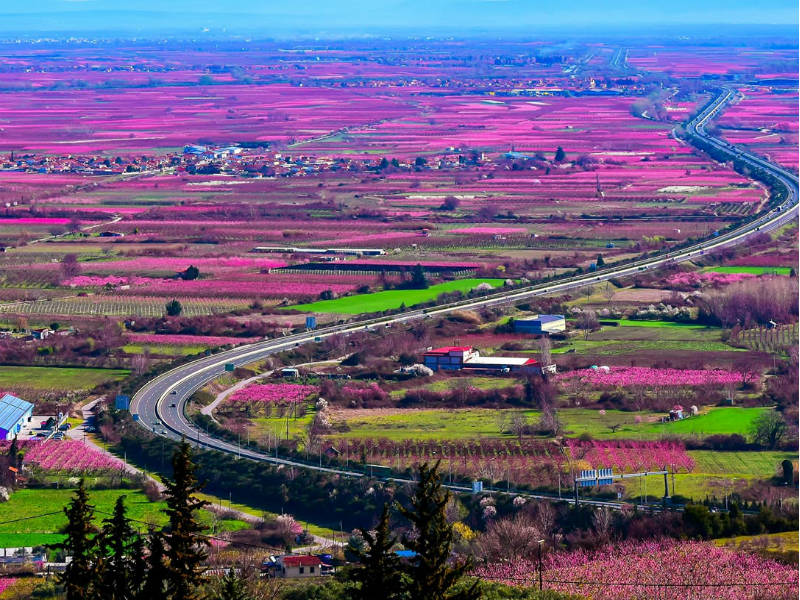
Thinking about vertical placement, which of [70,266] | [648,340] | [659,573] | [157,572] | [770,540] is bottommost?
[70,266]

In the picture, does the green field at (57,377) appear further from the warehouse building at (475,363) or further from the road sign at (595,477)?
the road sign at (595,477)

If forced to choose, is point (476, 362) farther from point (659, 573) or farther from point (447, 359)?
point (659, 573)

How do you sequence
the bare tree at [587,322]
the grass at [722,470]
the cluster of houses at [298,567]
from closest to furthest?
1. the cluster of houses at [298,567]
2. the grass at [722,470]
3. the bare tree at [587,322]

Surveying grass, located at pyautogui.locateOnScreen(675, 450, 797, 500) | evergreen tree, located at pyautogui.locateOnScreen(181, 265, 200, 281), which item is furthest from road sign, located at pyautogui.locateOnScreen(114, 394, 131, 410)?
evergreen tree, located at pyautogui.locateOnScreen(181, 265, 200, 281)

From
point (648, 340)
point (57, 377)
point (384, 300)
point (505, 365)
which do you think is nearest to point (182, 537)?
point (505, 365)

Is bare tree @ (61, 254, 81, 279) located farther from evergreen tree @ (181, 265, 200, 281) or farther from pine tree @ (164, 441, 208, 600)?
pine tree @ (164, 441, 208, 600)

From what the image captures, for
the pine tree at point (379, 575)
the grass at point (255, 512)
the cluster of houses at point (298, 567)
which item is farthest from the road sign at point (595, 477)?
the pine tree at point (379, 575)

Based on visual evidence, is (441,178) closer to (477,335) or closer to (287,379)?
(477,335)
